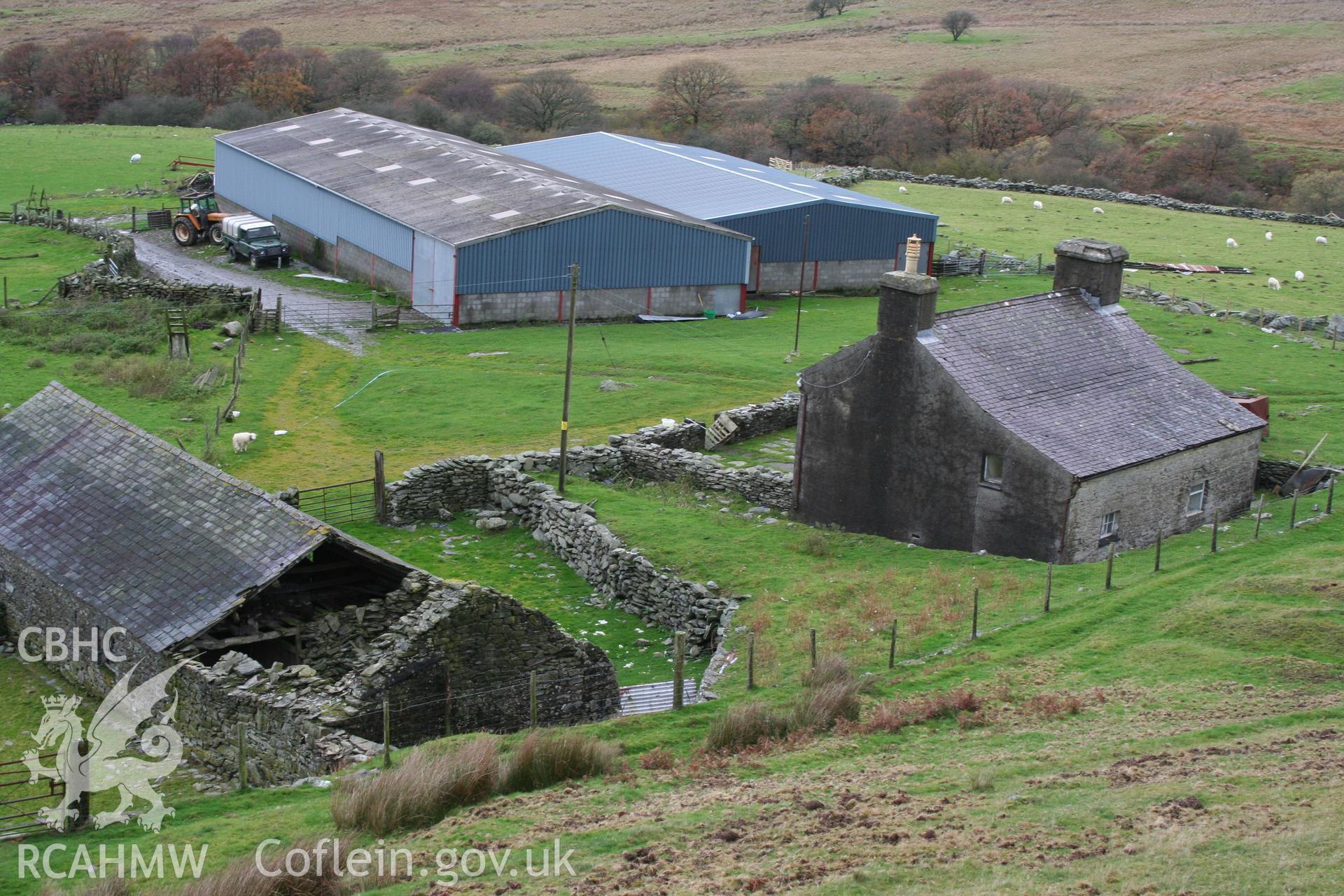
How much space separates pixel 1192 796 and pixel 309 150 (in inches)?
2271

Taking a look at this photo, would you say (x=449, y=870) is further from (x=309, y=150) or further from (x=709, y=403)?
(x=309, y=150)

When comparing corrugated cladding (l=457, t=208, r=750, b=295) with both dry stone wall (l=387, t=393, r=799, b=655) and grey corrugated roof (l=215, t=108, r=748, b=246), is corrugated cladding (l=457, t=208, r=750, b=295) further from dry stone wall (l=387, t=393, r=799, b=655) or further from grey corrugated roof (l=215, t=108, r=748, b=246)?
dry stone wall (l=387, t=393, r=799, b=655)

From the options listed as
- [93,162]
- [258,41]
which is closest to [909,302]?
[93,162]

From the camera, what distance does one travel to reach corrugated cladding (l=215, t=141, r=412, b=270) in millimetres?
54469

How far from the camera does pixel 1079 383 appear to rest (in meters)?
31.5

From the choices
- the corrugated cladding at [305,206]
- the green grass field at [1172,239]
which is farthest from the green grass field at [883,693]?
the green grass field at [1172,239]

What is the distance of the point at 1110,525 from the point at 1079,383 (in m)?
3.62

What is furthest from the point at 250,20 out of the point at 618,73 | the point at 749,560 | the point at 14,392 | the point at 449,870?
the point at 449,870

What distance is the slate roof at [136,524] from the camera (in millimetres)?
21250

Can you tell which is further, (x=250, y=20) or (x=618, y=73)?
(x=250, y=20)

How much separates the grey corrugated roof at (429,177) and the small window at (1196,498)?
27276mm

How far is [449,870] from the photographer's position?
15305mm

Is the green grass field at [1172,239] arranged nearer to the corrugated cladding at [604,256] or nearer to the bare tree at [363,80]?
the corrugated cladding at [604,256]

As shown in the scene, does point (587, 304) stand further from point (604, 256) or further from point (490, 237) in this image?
point (490, 237)
